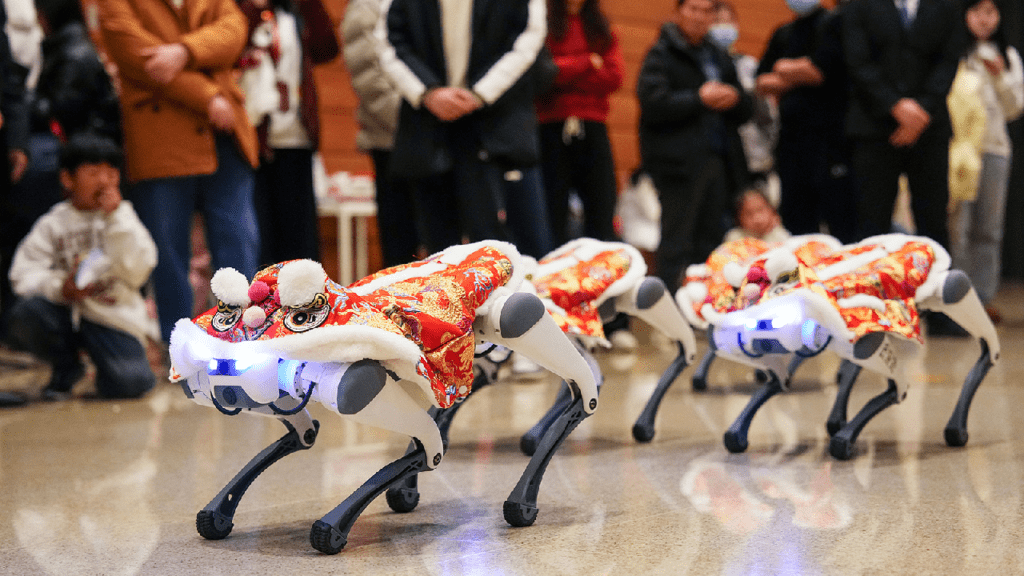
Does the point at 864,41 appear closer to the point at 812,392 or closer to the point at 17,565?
the point at 812,392

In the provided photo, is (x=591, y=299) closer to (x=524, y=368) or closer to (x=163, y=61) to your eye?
(x=524, y=368)

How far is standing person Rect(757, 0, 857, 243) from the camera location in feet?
15.3

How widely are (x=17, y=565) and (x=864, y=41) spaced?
3.68 meters

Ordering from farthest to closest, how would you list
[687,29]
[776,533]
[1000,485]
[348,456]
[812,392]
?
1. [687,29]
2. [812,392]
3. [348,456]
4. [1000,485]
5. [776,533]

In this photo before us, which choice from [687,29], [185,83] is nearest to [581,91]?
[687,29]

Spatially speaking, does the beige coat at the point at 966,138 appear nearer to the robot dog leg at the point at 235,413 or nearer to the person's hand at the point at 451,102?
the person's hand at the point at 451,102

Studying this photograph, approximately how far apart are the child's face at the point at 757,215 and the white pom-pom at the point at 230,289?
3140 mm

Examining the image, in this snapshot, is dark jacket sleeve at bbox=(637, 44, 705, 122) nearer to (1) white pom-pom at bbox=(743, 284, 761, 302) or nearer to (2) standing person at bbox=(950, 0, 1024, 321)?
(2) standing person at bbox=(950, 0, 1024, 321)

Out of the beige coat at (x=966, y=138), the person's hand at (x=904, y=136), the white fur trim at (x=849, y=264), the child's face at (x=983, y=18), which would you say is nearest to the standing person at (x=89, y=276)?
the white fur trim at (x=849, y=264)

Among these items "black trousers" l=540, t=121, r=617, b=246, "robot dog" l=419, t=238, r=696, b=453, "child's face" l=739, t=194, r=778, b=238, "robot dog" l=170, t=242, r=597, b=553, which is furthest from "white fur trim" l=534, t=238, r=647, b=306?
"child's face" l=739, t=194, r=778, b=238

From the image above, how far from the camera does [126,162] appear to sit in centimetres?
378

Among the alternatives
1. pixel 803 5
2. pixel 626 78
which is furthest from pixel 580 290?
pixel 626 78

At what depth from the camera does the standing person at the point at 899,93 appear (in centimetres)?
435

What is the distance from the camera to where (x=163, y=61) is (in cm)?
352
